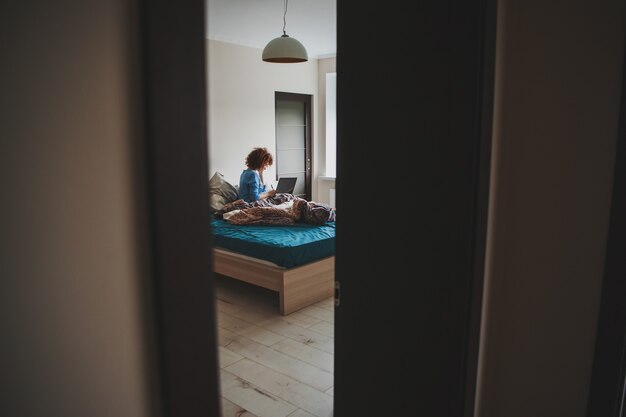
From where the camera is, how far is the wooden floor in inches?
94.3

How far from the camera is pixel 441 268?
1.28 metres

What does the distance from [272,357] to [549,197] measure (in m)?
2.07

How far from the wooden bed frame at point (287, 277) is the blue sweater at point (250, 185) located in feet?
3.29

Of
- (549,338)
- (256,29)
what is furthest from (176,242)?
(256,29)

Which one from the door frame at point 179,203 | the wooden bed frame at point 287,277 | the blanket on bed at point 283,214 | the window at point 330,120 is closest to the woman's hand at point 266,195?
the blanket on bed at point 283,214

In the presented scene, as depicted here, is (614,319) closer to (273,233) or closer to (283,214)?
(273,233)

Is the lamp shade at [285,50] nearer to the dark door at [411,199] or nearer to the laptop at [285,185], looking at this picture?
the laptop at [285,185]

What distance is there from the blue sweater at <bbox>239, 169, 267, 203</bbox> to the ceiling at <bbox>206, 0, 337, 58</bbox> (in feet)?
4.92

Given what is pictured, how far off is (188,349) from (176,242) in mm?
133

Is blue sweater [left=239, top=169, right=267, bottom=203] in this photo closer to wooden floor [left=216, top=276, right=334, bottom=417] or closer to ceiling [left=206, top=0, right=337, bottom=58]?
wooden floor [left=216, top=276, right=334, bottom=417]

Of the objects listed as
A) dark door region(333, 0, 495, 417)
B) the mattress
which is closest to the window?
the mattress

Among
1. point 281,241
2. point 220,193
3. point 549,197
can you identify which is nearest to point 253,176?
point 220,193

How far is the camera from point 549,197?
4.36ft

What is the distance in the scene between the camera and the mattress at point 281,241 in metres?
3.59
